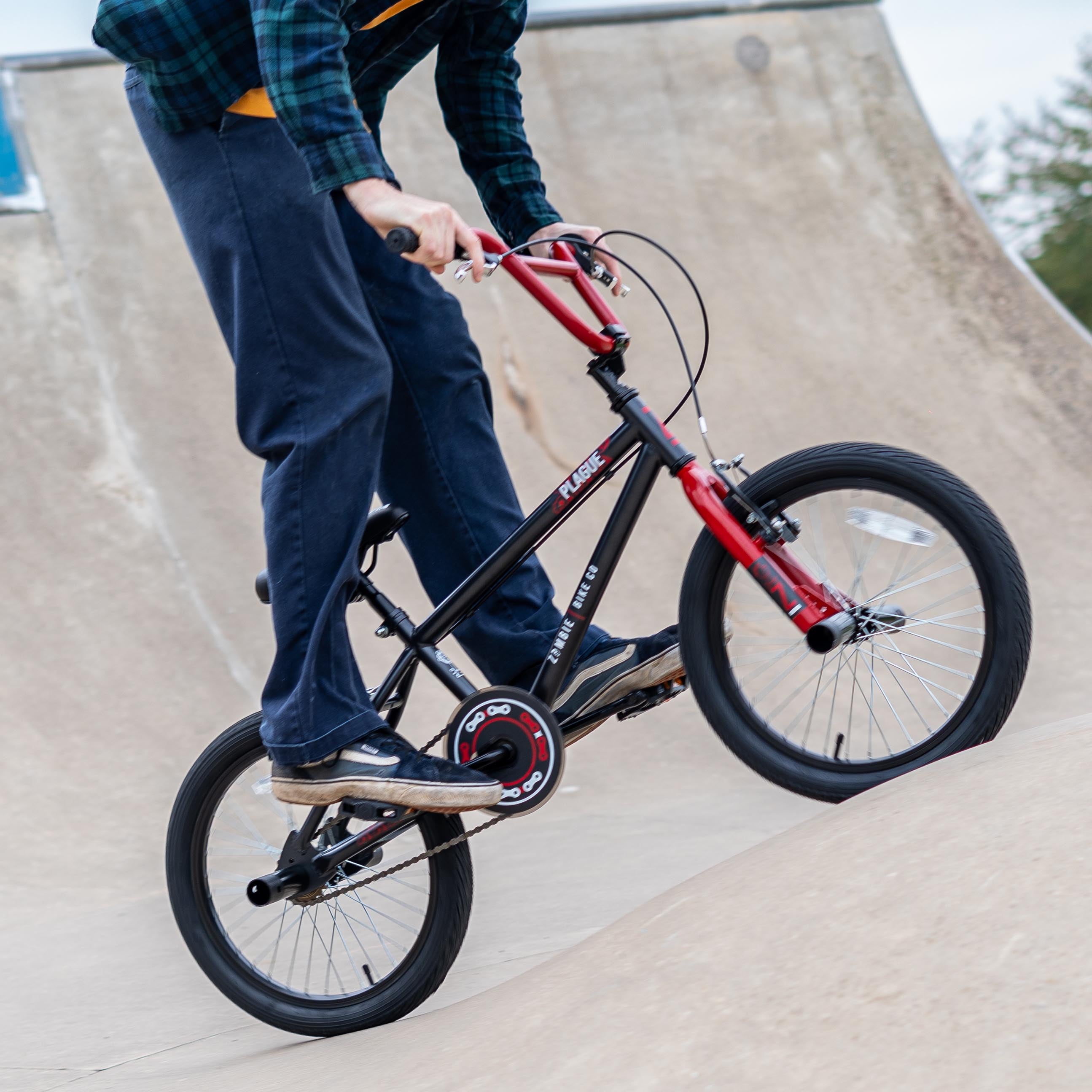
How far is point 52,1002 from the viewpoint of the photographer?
232 cm

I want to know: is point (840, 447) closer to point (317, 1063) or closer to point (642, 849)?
point (317, 1063)

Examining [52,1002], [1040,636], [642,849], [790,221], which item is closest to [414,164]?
[790,221]

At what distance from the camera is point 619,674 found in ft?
6.36

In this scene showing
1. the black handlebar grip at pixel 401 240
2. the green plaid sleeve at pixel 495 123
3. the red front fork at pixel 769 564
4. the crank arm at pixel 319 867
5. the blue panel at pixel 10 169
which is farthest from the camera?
the blue panel at pixel 10 169

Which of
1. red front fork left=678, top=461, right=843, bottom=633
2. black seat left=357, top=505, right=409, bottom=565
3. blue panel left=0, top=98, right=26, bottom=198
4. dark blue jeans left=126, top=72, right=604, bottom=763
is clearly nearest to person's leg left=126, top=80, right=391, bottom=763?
dark blue jeans left=126, top=72, right=604, bottom=763

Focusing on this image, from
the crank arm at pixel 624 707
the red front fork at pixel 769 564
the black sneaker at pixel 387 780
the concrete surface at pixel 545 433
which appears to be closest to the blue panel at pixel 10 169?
the concrete surface at pixel 545 433

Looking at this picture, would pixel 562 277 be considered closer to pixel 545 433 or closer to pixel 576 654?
pixel 576 654

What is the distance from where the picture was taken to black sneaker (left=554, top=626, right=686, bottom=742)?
1.93 m

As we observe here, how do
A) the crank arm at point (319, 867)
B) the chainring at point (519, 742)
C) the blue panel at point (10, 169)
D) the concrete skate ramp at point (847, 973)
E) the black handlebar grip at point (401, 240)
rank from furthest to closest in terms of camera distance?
the blue panel at point (10, 169), the crank arm at point (319, 867), the chainring at point (519, 742), the black handlebar grip at point (401, 240), the concrete skate ramp at point (847, 973)

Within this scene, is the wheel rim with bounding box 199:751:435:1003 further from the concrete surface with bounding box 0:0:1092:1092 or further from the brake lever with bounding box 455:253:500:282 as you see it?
the brake lever with bounding box 455:253:500:282

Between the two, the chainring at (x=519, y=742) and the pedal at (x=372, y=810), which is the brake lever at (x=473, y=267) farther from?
the pedal at (x=372, y=810)

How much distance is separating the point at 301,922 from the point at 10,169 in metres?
5.20

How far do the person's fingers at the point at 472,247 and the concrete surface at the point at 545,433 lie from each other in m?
1.00

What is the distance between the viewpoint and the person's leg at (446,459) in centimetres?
205
